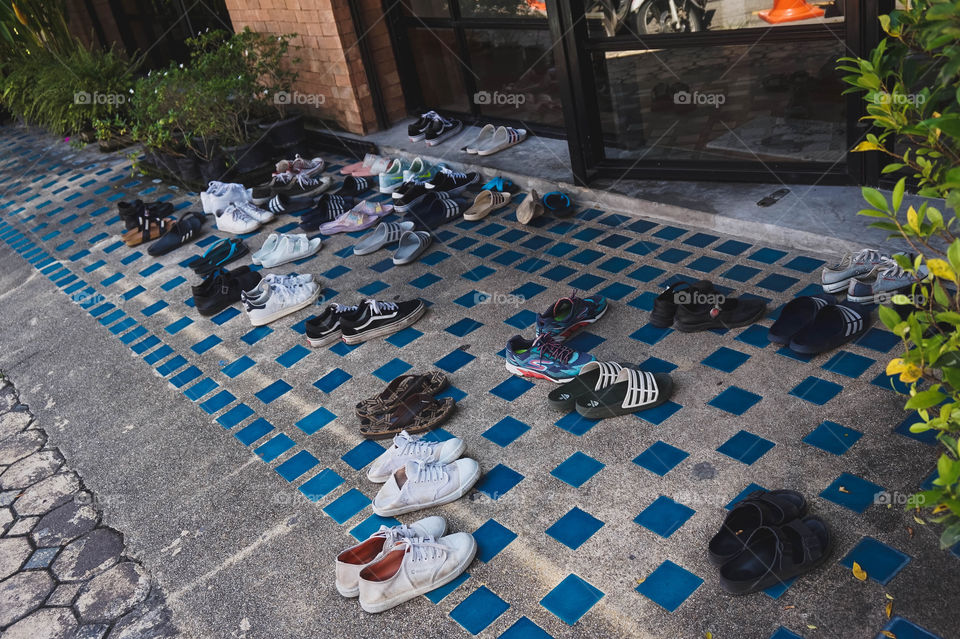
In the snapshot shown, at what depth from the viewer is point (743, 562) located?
206cm

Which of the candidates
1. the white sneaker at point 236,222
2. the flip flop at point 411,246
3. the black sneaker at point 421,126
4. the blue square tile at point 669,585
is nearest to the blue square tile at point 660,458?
the blue square tile at point 669,585

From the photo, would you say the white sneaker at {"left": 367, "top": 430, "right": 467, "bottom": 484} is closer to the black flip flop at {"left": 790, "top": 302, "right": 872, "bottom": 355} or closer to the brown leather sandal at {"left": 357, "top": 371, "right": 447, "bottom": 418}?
the brown leather sandal at {"left": 357, "top": 371, "right": 447, "bottom": 418}

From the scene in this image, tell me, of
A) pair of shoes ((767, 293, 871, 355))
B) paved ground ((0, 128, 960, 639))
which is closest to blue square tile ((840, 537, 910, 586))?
paved ground ((0, 128, 960, 639))

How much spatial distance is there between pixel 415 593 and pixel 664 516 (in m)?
0.78

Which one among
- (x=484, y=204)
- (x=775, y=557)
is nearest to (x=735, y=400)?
(x=775, y=557)

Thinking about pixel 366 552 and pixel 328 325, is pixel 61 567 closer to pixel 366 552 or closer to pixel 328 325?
pixel 366 552

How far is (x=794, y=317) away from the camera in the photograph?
2.95 metres

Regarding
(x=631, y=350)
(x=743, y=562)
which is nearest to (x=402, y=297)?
(x=631, y=350)

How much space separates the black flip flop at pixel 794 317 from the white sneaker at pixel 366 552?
1482 mm

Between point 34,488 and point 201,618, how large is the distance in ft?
4.14

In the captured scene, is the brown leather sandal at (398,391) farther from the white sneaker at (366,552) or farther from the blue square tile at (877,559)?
the blue square tile at (877,559)

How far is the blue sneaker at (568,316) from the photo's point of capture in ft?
10.8

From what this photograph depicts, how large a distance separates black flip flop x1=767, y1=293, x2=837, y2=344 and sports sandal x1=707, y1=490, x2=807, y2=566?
850 mm

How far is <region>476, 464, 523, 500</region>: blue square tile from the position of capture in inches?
102
